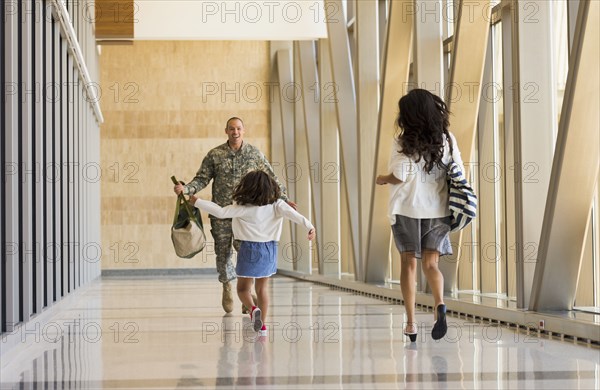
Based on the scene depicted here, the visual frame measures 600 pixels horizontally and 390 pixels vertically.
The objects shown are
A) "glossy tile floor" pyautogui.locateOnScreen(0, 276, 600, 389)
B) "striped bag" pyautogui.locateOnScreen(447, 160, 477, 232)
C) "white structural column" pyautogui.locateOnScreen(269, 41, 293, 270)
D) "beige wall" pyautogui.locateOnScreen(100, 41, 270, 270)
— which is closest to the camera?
"glossy tile floor" pyautogui.locateOnScreen(0, 276, 600, 389)

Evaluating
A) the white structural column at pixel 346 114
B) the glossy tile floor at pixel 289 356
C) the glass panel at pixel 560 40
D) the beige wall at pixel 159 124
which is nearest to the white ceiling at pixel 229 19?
Result: the white structural column at pixel 346 114

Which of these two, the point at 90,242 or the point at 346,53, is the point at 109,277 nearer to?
the point at 90,242

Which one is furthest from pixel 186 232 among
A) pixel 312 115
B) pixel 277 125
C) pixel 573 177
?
pixel 277 125

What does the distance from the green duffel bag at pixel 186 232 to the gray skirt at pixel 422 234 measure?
3031 mm

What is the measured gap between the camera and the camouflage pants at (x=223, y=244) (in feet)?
29.7

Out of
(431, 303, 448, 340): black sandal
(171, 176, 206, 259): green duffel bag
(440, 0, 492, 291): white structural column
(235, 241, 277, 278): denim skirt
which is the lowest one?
(431, 303, 448, 340): black sandal

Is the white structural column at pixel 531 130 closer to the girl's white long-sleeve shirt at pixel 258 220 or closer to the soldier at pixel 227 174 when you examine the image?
the girl's white long-sleeve shirt at pixel 258 220

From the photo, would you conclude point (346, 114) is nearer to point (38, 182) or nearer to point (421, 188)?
point (38, 182)

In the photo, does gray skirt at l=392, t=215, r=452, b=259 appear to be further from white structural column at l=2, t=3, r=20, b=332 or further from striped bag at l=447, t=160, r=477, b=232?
white structural column at l=2, t=3, r=20, b=332

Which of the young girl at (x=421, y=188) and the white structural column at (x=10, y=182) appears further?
the young girl at (x=421, y=188)

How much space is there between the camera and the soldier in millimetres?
9078

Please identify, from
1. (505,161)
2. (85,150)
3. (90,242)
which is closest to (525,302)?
(505,161)

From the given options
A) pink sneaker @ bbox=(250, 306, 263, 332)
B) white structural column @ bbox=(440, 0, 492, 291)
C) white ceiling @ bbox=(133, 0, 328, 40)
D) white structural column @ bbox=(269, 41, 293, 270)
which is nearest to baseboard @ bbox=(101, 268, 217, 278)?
white structural column @ bbox=(269, 41, 293, 270)

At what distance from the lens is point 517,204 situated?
25.4 feet
